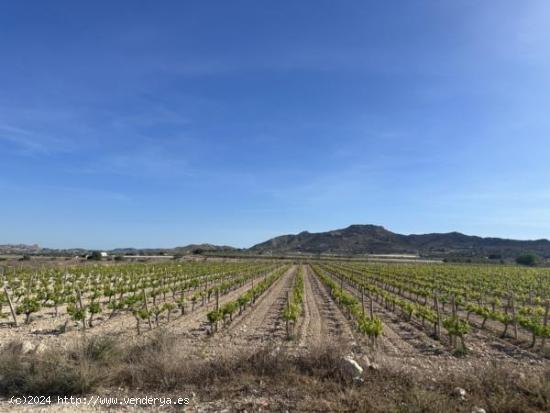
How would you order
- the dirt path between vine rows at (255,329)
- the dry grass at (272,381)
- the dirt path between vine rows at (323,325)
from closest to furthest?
the dry grass at (272,381), the dirt path between vine rows at (255,329), the dirt path between vine rows at (323,325)

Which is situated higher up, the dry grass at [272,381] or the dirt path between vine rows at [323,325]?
the dry grass at [272,381]

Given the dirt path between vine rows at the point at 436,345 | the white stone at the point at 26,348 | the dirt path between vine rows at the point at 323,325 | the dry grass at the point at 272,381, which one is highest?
the white stone at the point at 26,348

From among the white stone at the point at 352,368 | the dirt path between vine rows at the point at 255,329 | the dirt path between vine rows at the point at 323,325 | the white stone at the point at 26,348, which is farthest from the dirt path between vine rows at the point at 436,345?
the white stone at the point at 26,348

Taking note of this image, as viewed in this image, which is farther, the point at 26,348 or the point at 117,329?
the point at 117,329

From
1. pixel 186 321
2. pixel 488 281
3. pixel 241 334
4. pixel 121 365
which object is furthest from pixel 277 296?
pixel 488 281

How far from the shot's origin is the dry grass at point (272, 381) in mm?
7020

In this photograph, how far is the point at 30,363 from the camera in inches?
332

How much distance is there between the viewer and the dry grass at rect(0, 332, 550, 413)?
7020mm

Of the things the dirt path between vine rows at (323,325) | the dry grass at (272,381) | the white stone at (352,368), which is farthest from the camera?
the dirt path between vine rows at (323,325)

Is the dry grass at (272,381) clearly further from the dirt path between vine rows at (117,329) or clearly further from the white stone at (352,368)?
the dirt path between vine rows at (117,329)

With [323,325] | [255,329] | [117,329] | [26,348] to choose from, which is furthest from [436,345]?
[26,348]

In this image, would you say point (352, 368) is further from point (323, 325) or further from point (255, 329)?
point (323, 325)

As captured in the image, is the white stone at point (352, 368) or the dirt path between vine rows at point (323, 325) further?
the dirt path between vine rows at point (323, 325)

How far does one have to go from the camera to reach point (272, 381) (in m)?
8.18
